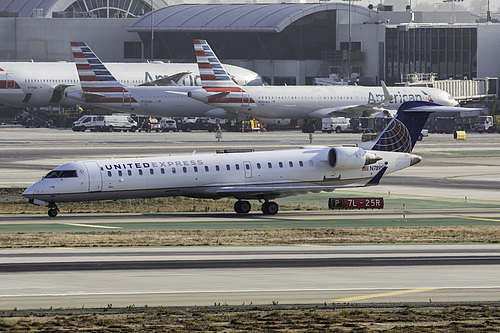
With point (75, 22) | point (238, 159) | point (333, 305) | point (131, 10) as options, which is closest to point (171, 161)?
point (238, 159)

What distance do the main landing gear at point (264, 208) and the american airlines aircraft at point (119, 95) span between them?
6096cm

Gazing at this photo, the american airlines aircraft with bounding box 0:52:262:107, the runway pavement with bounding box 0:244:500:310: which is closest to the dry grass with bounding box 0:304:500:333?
the runway pavement with bounding box 0:244:500:310

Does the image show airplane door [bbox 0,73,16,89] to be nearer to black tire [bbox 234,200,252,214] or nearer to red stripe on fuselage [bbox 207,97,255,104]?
red stripe on fuselage [bbox 207,97,255,104]

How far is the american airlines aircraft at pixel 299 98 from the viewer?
10269cm

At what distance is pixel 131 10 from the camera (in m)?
168

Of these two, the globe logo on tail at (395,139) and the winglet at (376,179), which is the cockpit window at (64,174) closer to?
the winglet at (376,179)

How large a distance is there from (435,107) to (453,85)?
77811 mm

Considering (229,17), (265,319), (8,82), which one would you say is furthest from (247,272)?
(229,17)

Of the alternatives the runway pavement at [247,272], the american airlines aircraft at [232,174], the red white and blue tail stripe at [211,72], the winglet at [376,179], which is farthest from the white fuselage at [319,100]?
the runway pavement at [247,272]

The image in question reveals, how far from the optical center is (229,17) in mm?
151875

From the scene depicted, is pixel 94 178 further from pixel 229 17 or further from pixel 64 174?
pixel 229 17

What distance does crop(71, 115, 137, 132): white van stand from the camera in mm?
112500

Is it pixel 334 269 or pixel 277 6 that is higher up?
pixel 277 6

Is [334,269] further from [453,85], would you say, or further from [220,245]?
[453,85]
